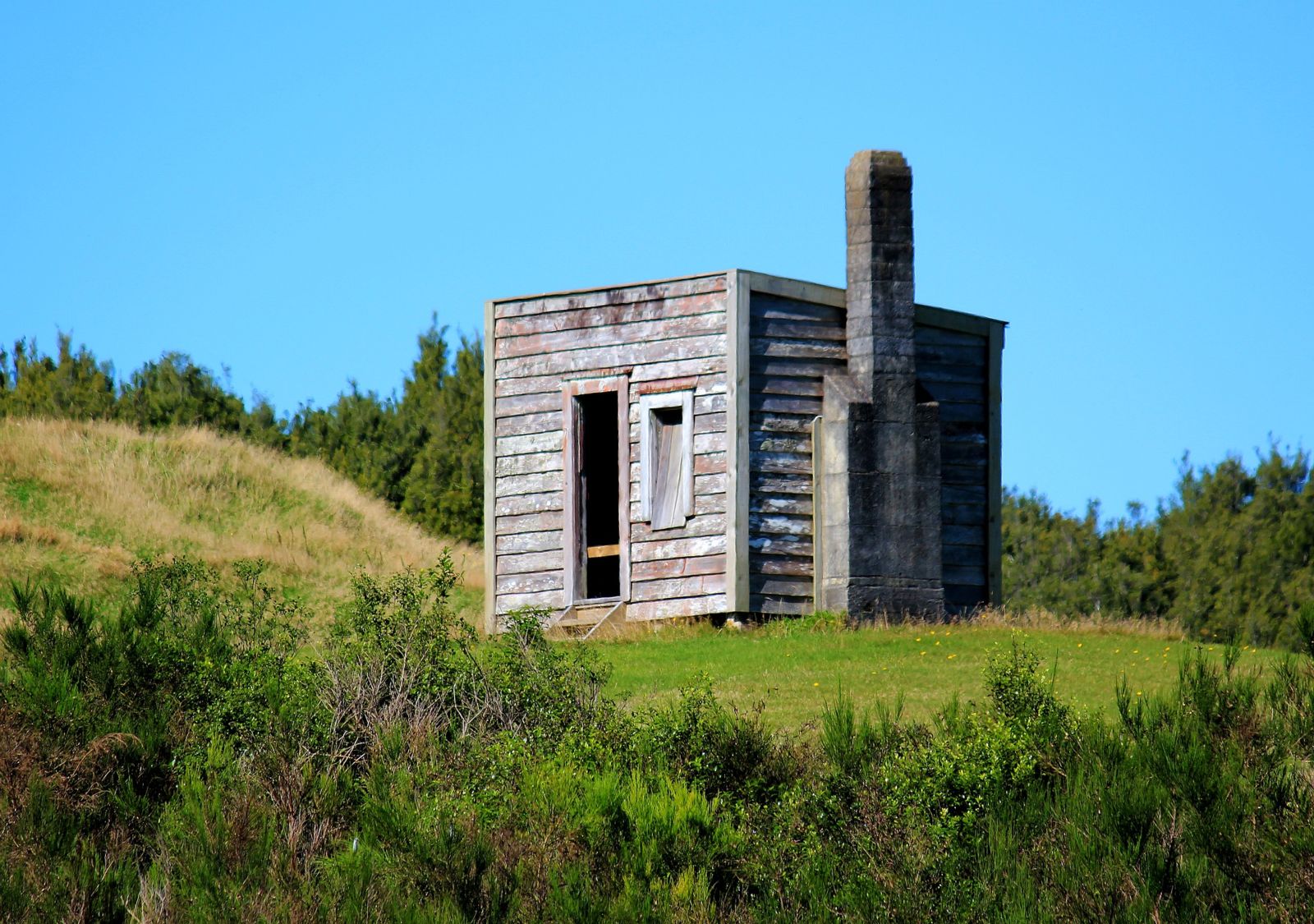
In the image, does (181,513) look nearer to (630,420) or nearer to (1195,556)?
(630,420)

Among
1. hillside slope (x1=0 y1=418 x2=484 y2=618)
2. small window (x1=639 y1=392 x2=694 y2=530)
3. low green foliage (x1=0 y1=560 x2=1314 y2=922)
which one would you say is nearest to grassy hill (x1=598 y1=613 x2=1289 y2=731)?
low green foliage (x1=0 y1=560 x2=1314 y2=922)

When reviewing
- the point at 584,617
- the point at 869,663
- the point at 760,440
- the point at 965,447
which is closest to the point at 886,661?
the point at 869,663

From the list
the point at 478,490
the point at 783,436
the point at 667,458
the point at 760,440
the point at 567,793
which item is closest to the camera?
the point at 567,793

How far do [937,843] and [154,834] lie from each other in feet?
16.2

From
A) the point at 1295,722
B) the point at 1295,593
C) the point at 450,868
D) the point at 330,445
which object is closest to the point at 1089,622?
the point at 1295,722

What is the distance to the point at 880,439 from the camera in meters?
18.8

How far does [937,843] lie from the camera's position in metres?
9.74

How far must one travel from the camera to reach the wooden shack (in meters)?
18.8

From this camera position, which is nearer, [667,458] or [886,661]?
[886,661]

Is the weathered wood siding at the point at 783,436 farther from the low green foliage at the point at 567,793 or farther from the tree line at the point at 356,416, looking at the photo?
the tree line at the point at 356,416

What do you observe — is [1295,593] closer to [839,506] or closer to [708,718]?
[839,506]

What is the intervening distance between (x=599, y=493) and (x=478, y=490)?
13630mm

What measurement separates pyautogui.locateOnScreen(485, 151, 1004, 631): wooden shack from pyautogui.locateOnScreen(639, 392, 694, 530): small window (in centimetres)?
2

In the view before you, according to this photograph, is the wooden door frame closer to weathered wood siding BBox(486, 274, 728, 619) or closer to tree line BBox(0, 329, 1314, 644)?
weathered wood siding BBox(486, 274, 728, 619)
